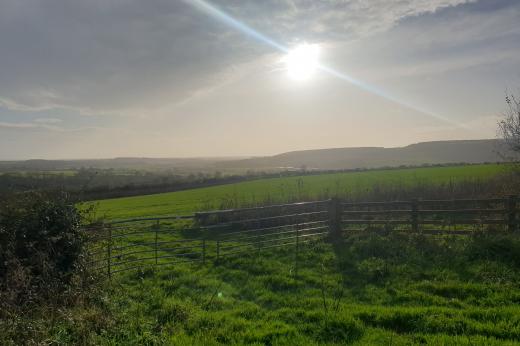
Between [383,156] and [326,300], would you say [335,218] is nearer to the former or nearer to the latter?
[326,300]

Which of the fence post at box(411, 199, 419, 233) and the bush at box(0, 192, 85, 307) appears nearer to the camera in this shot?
the bush at box(0, 192, 85, 307)

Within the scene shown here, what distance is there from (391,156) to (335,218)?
318 ft

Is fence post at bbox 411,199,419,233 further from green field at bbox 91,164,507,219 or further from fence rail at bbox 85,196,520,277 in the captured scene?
green field at bbox 91,164,507,219

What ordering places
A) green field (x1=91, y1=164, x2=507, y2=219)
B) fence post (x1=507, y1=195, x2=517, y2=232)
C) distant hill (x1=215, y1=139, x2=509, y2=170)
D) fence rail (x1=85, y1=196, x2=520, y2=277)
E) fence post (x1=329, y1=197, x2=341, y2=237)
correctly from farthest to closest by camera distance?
distant hill (x1=215, y1=139, x2=509, y2=170) < green field (x1=91, y1=164, x2=507, y2=219) < fence post (x1=329, y1=197, x2=341, y2=237) < fence post (x1=507, y1=195, x2=517, y2=232) < fence rail (x1=85, y1=196, x2=520, y2=277)

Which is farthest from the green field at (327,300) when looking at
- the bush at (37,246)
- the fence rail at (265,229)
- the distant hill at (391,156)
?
the distant hill at (391,156)

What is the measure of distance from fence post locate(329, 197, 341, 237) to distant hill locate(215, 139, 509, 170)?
75240mm

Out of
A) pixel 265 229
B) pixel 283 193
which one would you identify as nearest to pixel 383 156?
pixel 283 193

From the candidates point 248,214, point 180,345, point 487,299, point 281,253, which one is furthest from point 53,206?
point 248,214

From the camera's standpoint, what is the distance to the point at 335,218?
45.7 ft

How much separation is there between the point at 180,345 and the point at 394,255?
278 inches

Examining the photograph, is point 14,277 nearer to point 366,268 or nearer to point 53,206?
point 53,206

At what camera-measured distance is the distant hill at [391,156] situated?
92.5m

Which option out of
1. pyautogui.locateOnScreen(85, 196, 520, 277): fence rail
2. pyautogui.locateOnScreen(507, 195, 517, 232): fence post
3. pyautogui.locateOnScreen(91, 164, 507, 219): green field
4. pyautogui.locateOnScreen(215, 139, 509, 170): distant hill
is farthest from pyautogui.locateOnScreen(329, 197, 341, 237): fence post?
pyautogui.locateOnScreen(215, 139, 509, 170): distant hill

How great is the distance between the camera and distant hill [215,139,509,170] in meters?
92.5
